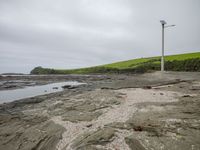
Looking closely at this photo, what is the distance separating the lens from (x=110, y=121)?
7.07m

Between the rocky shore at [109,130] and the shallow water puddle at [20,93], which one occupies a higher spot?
the rocky shore at [109,130]

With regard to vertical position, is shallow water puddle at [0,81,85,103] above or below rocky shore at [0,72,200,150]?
below

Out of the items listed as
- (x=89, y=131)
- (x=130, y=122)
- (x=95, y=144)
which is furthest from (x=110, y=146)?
(x=130, y=122)

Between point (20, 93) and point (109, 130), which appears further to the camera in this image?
point (20, 93)

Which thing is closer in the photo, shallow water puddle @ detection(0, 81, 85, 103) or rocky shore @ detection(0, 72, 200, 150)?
rocky shore @ detection(0, 72, 200, 150)

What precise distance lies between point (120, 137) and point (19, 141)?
3856 millimetres

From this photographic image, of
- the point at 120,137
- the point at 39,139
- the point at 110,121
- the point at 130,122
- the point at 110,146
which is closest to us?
the point at 110,146

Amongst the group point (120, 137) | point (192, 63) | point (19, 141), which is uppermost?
point (192, 63)

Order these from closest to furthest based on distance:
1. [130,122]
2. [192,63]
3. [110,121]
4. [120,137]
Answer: [120,137]
[130,122]
[110,121]
[192,63]

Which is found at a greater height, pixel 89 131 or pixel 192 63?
pixel 192 63

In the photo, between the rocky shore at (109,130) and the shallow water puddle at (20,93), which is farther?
the shallow water puddle at (20,93)

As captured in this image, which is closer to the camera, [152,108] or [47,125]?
[47,125]

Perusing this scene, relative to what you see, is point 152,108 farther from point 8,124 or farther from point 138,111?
point 8,124

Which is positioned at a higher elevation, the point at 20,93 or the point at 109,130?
the point at 109,130
